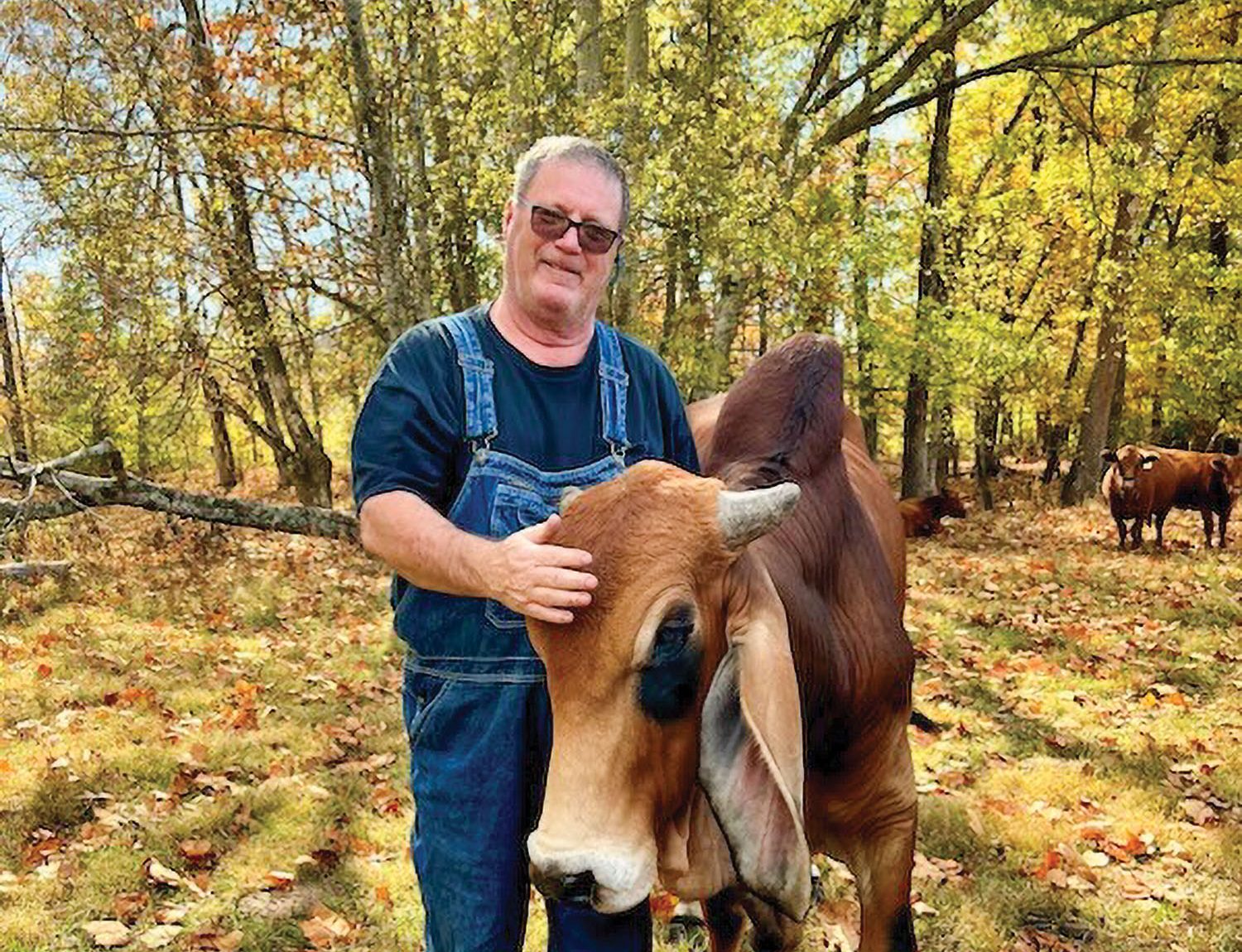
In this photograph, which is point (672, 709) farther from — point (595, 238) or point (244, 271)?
point (244, 271)

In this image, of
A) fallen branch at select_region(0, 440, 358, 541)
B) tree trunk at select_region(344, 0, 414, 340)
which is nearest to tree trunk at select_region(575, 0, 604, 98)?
tree trunk at select_region(344, 0, 414, 340)

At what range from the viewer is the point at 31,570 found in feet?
30.6

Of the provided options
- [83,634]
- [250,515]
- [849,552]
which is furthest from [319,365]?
[849,552]

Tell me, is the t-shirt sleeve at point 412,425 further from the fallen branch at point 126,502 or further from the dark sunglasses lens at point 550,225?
the fallen branch at point 126,502

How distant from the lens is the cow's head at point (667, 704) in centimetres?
193

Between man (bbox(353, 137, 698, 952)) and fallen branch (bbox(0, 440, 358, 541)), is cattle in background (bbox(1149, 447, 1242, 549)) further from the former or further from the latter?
man (bbox(353, 137, 698, 952))

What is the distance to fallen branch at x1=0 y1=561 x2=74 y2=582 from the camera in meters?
9.20

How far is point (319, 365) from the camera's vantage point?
16969 millimetres

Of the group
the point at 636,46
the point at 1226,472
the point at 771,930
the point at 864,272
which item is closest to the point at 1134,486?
the point at 1226,472

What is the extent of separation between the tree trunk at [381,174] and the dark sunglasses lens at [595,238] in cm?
601

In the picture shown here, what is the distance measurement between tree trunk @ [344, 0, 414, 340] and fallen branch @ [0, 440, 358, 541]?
2141 mm

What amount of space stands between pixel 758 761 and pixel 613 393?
1.04 m

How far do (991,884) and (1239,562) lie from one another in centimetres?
1000

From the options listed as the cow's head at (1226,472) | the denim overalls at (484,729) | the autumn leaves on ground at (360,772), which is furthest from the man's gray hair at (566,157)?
the cow's head at (1226,472)
